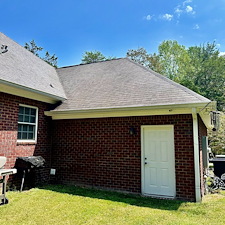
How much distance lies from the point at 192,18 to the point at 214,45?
28775 millimetres

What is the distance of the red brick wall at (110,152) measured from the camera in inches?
235

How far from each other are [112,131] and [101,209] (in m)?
2.74

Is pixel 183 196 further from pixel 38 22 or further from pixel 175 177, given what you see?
pixel 38 22

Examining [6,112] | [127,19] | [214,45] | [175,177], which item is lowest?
[175,177]

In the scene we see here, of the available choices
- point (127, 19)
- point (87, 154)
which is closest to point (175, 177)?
point (87, 154)

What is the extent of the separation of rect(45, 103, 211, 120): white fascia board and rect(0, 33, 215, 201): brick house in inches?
1.1

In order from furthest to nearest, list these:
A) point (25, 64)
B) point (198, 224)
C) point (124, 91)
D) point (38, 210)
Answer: point (25, 64) < point (124, 91) < point (38, 210) < point (198, 224)

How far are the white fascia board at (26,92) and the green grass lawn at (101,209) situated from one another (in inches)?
124

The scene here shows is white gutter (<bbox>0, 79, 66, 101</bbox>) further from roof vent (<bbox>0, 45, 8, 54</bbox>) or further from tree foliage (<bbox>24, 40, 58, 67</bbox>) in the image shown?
tree foliage (<bbox>24, 40, 58, 67</bbox>)

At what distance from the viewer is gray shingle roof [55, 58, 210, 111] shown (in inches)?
256

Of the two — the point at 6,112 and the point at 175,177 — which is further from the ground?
the point at 6,112

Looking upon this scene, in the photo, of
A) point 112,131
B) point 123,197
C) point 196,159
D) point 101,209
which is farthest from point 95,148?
point 196,159

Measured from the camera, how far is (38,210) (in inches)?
187

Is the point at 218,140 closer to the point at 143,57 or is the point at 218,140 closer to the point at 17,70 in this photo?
the point at 143,57
